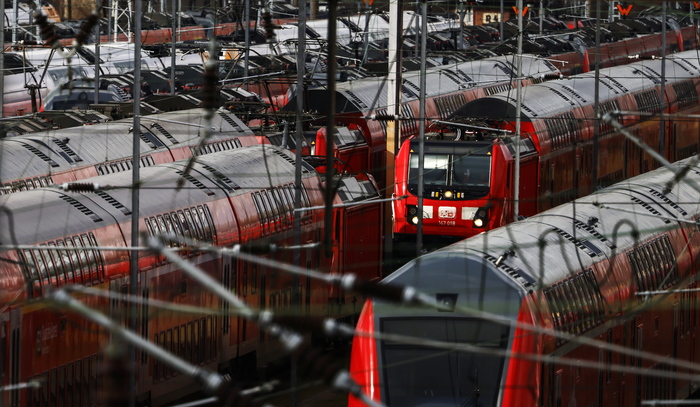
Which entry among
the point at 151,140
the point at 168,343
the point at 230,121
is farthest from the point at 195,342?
the point at 230,121

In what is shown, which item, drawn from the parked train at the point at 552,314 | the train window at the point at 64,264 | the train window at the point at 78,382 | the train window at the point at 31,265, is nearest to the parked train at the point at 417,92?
the parked train at the point at 552,314

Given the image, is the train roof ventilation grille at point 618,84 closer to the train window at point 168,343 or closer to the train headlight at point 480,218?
the train headlight at point 480,218

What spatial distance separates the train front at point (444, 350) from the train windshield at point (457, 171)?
41.7ft

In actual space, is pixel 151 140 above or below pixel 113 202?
below

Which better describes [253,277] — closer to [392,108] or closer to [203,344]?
[203,344]

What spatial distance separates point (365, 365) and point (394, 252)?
1453 centimetres

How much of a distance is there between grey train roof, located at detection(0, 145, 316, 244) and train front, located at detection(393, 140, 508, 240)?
3.94 metres

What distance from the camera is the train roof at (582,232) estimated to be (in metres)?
14.4

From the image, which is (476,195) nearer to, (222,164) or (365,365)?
(222,164)

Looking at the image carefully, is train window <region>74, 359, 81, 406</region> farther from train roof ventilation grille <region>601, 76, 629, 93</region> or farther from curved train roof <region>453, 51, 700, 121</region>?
train roof ventilation grille <region>601, 76, 629, 93</region>

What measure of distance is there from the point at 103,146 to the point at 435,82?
14.2 m

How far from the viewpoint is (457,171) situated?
26641 mm

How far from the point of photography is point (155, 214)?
61.7 feet

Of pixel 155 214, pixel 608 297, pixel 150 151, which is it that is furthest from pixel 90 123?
pixel 608 297
